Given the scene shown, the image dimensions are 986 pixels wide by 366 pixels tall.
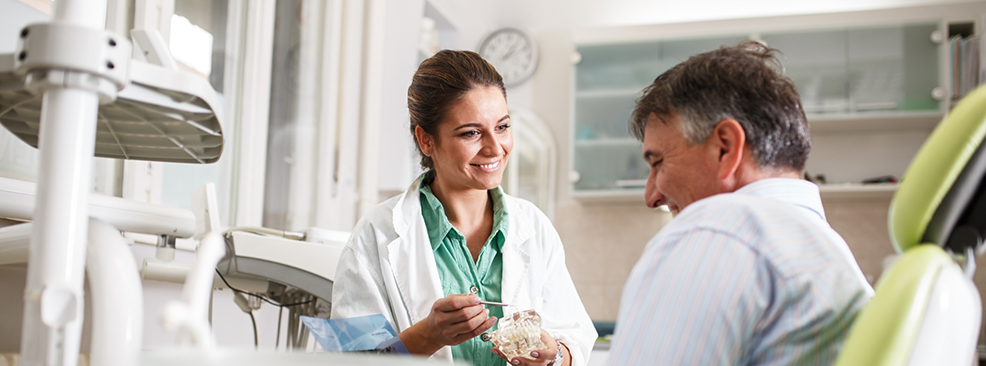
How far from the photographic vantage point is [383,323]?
1277mm

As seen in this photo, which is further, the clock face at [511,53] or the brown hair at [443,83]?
the clock face at [511,53]

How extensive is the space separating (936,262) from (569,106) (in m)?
3.15

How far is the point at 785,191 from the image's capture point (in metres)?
0.78

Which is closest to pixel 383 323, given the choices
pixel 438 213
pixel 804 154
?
pixel 438 213

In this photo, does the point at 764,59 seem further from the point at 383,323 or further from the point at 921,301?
the point at 383,323

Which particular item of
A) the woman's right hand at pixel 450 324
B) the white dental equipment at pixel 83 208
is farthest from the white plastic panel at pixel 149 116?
the woman's right hand at pixel 450 324

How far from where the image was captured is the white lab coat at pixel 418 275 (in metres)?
1.33

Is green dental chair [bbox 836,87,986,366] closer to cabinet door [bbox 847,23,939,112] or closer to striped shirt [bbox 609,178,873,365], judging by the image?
striped shirt [bbox 609,178,873,365]

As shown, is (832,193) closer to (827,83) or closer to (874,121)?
(874,121)

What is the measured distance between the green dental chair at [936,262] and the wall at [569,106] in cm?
294

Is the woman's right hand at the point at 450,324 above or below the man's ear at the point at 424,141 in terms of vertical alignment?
below

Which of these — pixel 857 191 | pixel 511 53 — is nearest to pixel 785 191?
pixel 857 191

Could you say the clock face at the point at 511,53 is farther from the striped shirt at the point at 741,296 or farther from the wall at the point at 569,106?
the striped shirt at the point at 741,296

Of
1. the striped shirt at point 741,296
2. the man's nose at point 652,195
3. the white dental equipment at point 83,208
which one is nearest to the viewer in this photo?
the white dental equipment at point 83,208
